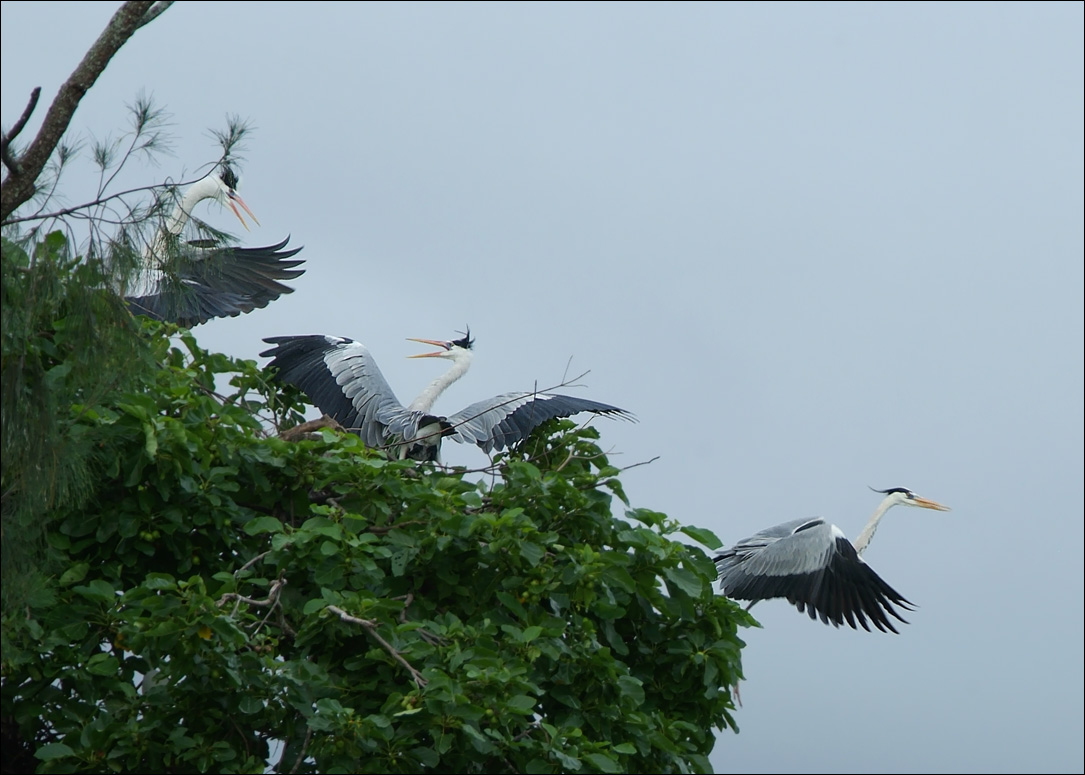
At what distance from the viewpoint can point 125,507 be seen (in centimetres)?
488

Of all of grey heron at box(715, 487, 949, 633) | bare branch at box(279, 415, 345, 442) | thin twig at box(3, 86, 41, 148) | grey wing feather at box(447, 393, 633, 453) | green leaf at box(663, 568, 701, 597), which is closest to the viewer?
thin twig at box(3, 86, 41, 148)

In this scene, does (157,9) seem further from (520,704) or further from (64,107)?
(520,704)

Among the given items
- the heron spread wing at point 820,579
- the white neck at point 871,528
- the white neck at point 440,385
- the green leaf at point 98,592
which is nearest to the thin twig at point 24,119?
the green leaf at point 98,592

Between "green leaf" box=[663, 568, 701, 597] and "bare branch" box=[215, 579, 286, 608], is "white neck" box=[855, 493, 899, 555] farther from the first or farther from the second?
"bare branch" box=[215, 579, 286, 608]

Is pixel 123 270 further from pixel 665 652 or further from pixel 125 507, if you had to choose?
pixel 665 652

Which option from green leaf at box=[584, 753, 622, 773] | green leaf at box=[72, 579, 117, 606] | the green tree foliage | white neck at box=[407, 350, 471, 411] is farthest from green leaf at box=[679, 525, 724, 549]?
white neck at box=[407, 350, 471, 411]

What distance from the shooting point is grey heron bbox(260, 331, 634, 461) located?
8055mm

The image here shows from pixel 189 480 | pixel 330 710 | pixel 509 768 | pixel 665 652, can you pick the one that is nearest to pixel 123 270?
pixel 189 480

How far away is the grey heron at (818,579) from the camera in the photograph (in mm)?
9578

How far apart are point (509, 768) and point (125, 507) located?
1.57 meters

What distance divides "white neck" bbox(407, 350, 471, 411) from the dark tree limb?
207 inches

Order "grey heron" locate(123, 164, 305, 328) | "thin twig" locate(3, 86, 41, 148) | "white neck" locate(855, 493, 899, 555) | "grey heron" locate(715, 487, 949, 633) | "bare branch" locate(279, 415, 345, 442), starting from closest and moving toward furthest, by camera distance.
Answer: "thin twig" locate(3, 86, 41, 148) → "bare branch" locate(279, 415, 345, 442) → "grey heron" locate(123, 164, 305, 328) → "grey heron" locate(715, 487, 949, 633) → "white neck" locate(855, 493, 899, 555)

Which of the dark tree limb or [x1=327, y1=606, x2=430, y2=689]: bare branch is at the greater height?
the dark tree limb

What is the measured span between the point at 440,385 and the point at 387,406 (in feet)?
2.88
